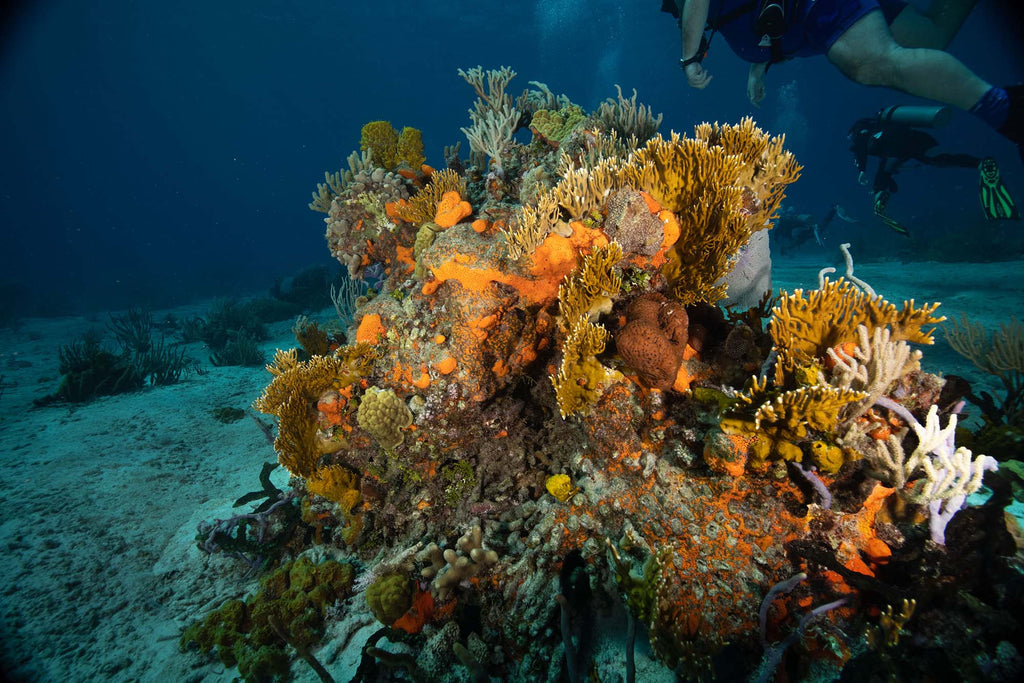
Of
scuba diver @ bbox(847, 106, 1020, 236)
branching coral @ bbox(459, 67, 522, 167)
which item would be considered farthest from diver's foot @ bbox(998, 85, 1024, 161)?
branching coral @ bbox(459, 67, 522, 167)

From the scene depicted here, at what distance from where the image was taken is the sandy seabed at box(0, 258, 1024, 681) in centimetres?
334

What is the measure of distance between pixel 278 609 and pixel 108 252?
9505 centimetres

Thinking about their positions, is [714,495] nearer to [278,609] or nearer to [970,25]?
[278,609]

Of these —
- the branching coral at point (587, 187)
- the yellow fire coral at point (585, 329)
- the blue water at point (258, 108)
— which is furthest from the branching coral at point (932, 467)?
the blue water at point (258, 108)

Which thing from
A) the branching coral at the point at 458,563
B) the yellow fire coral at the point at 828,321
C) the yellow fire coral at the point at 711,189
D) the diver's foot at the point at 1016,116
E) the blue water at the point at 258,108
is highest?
the blue water at the point at 258,108

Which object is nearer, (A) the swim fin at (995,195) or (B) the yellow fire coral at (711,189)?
(B) the yellow fire coral at (711,189)

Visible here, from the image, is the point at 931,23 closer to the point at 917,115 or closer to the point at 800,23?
the point at 800,23

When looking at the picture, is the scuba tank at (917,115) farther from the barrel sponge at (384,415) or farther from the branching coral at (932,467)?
the barrel sponge at (384,415)

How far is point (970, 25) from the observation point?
6241 cm

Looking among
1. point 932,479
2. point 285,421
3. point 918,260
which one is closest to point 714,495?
point 932,479

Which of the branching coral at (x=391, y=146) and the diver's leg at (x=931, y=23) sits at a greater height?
the diver's leg at (x=931, y=23)

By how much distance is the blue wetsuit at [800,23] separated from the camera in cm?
460

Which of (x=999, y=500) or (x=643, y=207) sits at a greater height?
(x=643, y=207)

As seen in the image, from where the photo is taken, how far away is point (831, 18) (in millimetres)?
4668
